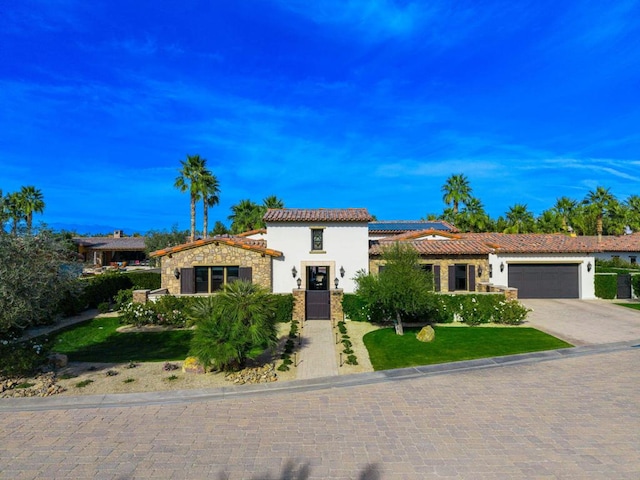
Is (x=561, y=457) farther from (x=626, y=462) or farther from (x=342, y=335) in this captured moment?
(x=342, y=335)

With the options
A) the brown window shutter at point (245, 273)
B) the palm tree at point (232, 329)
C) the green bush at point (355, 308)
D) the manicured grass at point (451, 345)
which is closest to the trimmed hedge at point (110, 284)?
the brown window shutter at point (245, 273)

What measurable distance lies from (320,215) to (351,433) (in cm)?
1665

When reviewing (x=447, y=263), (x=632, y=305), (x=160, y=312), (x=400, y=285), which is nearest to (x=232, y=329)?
(x=400, y=285)

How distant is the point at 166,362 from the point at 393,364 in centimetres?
812

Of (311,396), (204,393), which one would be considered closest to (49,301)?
(204,393)

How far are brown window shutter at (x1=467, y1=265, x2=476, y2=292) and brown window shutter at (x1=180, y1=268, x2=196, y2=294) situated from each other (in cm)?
1735

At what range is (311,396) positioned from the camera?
10336 millimetres

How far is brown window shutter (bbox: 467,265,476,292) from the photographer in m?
23.9

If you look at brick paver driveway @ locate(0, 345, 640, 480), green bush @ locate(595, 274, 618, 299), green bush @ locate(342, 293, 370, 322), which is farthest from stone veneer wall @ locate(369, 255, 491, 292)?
brick paver driveway @ locate(0, 345, 640, 480)

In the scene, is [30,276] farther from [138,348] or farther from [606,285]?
[606,285]

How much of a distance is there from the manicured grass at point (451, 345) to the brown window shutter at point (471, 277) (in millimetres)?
5909

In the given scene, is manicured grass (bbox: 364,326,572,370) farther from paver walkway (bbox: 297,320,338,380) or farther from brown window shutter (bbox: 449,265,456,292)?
brown window shutter (bbox: 449,265,456,292)

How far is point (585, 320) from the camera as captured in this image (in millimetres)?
19781

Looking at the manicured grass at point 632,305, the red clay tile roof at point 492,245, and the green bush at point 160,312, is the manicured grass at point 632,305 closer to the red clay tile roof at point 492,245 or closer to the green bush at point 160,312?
the red clay tile roof at point 492,245
